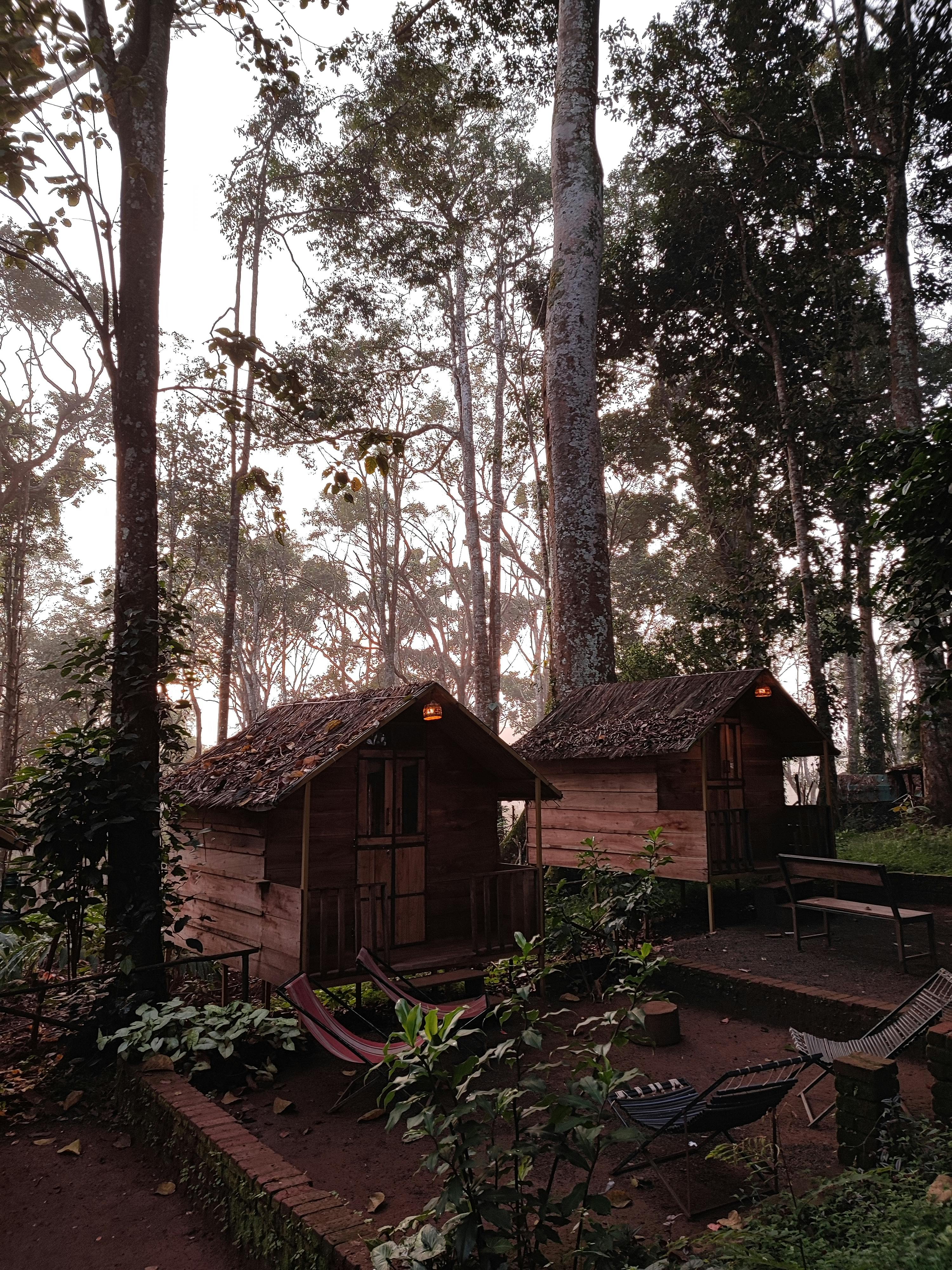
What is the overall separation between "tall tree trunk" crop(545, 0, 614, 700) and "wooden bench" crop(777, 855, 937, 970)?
5.03 metres

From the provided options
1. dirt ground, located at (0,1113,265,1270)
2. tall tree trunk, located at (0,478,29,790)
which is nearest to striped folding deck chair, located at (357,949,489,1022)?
dirt ground, located at (0,1113,265,1270)

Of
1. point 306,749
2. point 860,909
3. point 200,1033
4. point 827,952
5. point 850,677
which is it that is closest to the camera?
Answer: point 200,1033

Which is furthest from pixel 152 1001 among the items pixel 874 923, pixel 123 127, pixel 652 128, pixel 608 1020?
pixel 652 128

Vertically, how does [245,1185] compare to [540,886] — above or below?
below

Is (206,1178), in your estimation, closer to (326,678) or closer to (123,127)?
(123,127)

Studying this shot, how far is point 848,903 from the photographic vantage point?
9.62 meters

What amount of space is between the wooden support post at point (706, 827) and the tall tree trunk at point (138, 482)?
653 cm

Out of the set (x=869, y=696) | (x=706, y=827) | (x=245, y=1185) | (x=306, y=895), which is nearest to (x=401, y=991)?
(x=306, y=895)

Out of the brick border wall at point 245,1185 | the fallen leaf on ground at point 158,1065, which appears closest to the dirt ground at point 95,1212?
the brick border wall at point 245,1185

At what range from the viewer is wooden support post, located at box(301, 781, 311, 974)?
23.7 feet

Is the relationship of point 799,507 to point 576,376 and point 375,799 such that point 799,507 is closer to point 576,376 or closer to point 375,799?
point 576,376

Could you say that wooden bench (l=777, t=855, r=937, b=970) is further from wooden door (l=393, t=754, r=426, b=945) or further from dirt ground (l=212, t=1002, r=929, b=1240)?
wooden door (l=393, t=754, r=426, b=945)

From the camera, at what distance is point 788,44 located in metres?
17.1

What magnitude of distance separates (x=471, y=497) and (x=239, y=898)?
17290 mm
